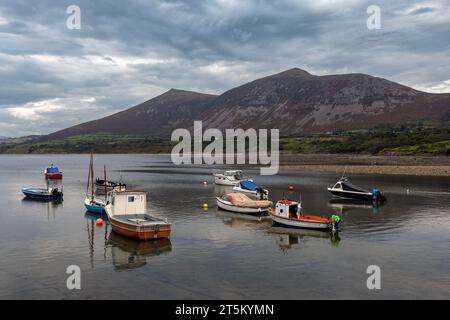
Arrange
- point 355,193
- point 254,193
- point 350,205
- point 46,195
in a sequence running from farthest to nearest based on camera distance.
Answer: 1. point 254,193
2. point 46,195
3. point 355,193
4. point 350,205

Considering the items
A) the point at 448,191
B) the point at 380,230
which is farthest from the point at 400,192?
the point at 380,230

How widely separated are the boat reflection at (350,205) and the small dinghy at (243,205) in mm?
10595

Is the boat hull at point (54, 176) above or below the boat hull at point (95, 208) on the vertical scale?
Result: above

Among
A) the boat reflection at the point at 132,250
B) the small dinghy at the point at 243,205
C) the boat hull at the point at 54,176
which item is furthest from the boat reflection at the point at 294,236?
the boat hull at the point at 54,176

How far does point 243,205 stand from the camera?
178 ft

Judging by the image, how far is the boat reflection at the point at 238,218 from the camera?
4879cm

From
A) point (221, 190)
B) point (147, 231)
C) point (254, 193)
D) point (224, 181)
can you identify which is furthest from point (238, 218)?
point (224, 181)

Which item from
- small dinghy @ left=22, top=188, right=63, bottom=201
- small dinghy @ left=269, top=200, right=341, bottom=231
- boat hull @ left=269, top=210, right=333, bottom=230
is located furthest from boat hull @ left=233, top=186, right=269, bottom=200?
small dinghy @ left=22, top=188, right=63, bottom=201

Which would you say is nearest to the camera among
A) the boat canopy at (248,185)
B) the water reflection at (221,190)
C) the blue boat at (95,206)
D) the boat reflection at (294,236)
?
the boat reflection at (294,236)

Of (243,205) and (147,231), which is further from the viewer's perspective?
(243,205)

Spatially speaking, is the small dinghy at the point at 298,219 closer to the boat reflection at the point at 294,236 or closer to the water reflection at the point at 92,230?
the boat reflection at the point at 294,236

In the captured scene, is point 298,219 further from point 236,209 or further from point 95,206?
point 95,206

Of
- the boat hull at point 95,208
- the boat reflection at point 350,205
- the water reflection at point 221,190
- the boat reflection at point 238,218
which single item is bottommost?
the boat reflection at point 238,218

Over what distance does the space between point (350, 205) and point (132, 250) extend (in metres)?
37.1
